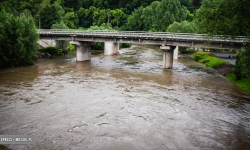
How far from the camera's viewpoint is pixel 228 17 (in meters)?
25.8

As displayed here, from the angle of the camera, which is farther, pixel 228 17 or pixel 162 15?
pixel 162 15

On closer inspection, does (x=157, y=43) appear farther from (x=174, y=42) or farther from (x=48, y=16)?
(x=48, y=16)

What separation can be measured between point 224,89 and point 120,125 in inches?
802

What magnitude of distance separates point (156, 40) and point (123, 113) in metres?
30.0

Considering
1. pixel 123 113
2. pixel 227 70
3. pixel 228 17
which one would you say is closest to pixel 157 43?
pixel 227 70

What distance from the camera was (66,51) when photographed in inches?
2884

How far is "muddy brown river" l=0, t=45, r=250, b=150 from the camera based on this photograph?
17284 mm

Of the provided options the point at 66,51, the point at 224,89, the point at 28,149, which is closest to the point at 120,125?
the point at 28,149

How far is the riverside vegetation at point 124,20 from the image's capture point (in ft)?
82.0

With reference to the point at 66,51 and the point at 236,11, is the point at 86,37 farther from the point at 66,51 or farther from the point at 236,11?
the point at 236,11

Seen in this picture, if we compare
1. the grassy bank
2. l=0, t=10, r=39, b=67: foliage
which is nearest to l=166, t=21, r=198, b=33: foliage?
the grassy bank

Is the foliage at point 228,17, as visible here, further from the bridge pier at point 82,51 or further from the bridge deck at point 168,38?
the bridge pier at point 82,51

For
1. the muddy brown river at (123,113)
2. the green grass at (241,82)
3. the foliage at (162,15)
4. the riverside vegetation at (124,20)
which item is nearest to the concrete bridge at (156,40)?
the riverside vegetation at (124,20)

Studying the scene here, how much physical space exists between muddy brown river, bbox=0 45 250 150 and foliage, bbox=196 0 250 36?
27.6 ft
